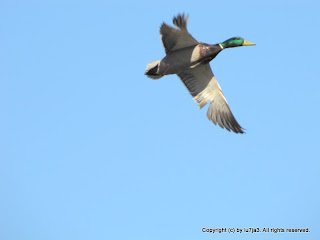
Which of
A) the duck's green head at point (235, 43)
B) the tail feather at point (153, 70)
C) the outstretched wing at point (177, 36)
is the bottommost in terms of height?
the tail feather at point (153, 70)

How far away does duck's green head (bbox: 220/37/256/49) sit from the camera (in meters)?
16.0

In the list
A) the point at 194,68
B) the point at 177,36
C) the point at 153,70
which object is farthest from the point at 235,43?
the point at 153,70

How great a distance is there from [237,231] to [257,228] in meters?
0.82

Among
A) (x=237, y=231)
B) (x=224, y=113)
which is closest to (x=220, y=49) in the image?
(x=224, y=113)

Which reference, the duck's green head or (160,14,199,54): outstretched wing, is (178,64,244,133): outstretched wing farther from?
(160,14,199,54): outstretched wing

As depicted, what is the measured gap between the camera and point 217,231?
15.2m

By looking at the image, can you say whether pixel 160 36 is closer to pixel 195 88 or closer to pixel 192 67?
pixel 192 67

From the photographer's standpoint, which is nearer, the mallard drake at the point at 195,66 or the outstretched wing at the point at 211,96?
the mallard drake at the point at 195,66

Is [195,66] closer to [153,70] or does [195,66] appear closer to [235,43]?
[153,70]

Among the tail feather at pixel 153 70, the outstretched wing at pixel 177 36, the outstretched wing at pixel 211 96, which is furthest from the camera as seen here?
the outstretched wing at pixel 211 96

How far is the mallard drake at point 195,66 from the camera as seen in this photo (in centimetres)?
1494

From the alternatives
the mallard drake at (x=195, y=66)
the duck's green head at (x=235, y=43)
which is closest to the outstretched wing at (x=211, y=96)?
the mallard drake at (x=195, y=66)

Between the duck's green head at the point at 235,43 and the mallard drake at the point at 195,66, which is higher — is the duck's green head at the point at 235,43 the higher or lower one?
the higher one

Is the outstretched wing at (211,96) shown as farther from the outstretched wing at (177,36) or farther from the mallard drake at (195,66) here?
the outstretched wing at (177,36)
